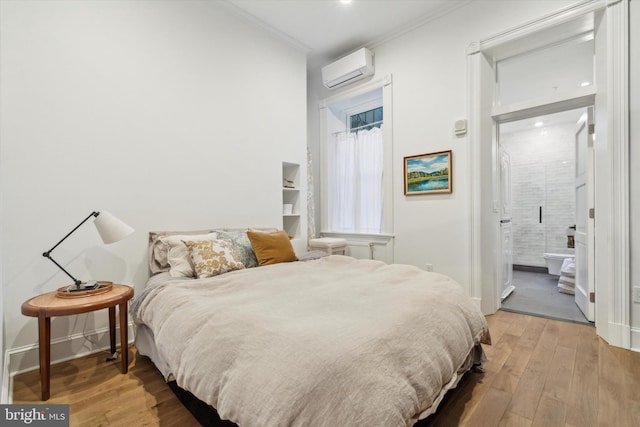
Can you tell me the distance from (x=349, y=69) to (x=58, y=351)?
4025 millimetres

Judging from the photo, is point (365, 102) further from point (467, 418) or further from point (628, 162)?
point (467, 418)

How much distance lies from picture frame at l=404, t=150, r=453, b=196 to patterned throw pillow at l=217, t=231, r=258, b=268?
199cm

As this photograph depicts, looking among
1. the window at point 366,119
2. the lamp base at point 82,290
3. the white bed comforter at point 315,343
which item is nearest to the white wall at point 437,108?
the window at point 366,119

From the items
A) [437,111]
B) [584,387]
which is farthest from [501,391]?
[437,111]

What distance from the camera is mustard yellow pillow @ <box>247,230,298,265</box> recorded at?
2479 mm

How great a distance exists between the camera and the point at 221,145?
298cm

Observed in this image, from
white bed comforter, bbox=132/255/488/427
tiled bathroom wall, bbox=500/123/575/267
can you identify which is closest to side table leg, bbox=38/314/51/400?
white bed comforter, bbox=132/255/488/427

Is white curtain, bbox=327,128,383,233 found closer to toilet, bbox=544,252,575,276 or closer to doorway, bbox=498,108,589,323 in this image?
doorway, bbox=498,108,589,323

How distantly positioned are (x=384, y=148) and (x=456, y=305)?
252 cm

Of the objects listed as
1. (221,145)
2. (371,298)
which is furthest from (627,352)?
(221,145)

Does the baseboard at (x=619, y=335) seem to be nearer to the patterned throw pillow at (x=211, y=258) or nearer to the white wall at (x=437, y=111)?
the white wall at (x=437, y=111)

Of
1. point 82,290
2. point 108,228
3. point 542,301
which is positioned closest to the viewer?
point 82,290

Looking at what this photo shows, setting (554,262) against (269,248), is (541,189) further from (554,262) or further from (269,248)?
(269,248)

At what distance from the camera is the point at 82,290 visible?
180cm
